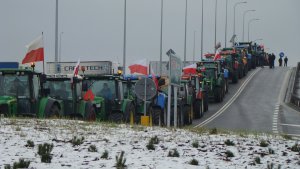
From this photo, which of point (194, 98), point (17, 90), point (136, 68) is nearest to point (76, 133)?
point (17, 90)

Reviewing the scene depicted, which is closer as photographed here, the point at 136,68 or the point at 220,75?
the point at 136,68

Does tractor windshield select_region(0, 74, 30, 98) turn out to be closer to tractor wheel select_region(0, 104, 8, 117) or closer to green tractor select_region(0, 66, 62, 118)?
green tractor select_region(0, 66, 62, 118)

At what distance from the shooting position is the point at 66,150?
41.2 ft

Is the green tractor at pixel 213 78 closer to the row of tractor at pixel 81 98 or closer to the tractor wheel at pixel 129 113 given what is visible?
the row of tractor at pixel 81 98

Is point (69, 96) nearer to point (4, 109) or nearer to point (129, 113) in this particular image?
point (129, 113)

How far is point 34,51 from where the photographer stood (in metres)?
22.8

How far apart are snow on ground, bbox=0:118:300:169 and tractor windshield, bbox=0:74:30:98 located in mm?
3300

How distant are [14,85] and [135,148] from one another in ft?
23.5

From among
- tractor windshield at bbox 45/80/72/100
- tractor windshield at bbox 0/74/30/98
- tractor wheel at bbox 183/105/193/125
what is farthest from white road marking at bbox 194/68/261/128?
tractor windshield at bbox 0/74/30/98

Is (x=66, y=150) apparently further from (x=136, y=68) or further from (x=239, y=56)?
(x=239, y=56)

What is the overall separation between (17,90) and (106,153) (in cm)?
768

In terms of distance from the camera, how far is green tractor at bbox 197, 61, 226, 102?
4553cm

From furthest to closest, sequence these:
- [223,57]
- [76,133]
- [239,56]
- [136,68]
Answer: [239,56] < [223,57] < [136,68] < [76,133]

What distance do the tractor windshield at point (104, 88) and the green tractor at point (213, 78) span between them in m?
21.4
